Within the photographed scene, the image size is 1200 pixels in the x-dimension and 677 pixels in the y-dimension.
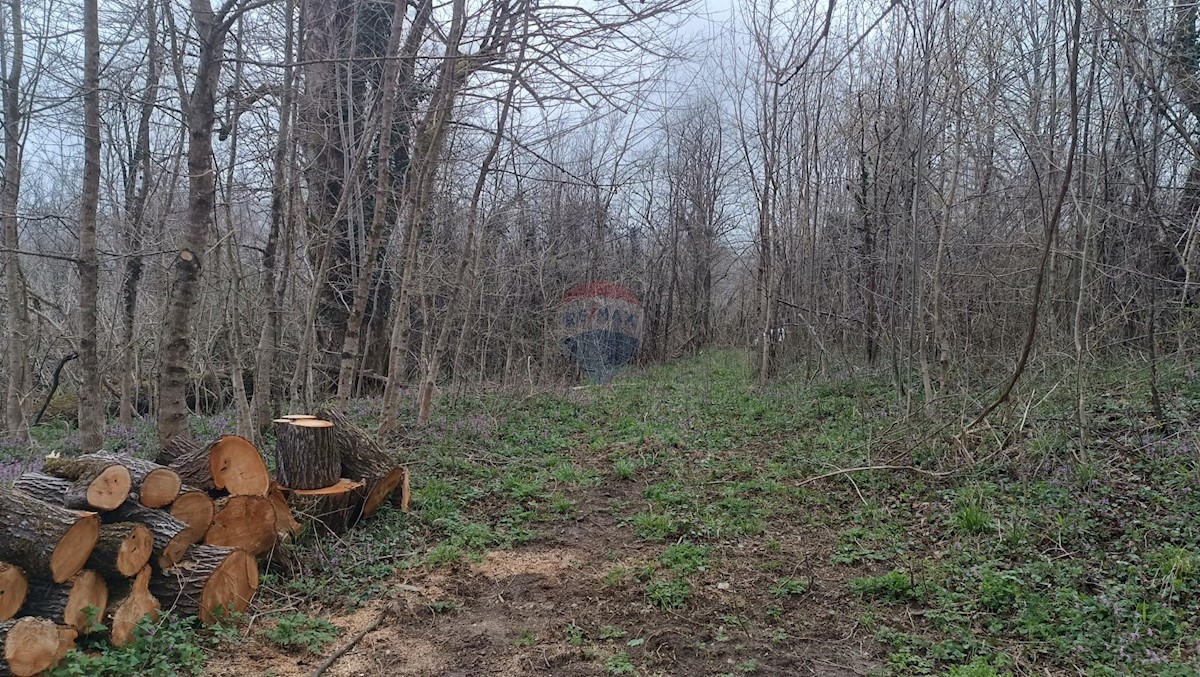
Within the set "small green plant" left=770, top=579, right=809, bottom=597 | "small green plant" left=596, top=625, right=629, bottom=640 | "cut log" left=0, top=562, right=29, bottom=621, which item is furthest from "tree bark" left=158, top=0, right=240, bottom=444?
"small green plant" left=770, top=579, right=809, bottom=597

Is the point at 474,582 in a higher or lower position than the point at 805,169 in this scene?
lower

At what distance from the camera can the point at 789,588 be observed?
3.97 meters

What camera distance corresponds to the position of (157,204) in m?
9.98

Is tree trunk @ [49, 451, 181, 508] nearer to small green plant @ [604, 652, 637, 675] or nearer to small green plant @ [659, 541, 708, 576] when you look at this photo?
small green plant @ [604, 652, 637, 675]

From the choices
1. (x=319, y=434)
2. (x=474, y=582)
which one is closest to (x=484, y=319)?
(x=319, y=434)

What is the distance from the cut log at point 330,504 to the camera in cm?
458

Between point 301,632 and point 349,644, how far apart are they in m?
A: 0.28

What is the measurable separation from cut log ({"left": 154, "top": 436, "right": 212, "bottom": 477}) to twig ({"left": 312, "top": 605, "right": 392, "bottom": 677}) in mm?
1319

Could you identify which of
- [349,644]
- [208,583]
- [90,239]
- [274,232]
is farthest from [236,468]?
[274,232]

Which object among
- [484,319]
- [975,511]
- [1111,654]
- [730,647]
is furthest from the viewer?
[484,319]

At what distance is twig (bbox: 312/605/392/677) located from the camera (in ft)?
10.3

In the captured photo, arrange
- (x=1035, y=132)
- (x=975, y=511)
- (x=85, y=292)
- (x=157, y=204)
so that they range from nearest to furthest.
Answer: (x=975, y=511) < (x=85, y=292) < (x=1035, y=132) < (x=157, y=204)

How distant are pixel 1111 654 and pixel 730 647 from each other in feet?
5.30

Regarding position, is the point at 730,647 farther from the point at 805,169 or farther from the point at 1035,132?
the point at 805,169
